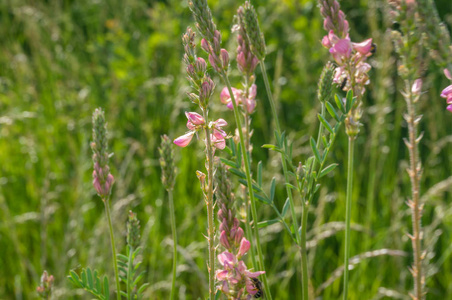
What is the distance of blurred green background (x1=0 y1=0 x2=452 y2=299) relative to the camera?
241 centimetres

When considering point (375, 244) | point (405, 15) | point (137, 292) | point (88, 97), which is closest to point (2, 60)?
point (88, 97)

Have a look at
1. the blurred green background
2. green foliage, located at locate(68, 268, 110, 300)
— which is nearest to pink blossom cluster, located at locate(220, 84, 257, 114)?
green foliage, located at locate(68, 268, 110, 300)

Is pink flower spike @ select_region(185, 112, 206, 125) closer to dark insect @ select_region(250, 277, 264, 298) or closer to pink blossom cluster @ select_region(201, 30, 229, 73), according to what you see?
pink blossom cluster @ select_region(201, 30, 229, 73)

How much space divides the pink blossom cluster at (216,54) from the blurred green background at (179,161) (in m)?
1.27

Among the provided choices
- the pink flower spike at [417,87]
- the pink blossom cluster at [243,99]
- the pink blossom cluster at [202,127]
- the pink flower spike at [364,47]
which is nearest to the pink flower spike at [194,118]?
the pink blossom cluster at [202,127]

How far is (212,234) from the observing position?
86 centimetres

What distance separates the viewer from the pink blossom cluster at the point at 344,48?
979 millimetres

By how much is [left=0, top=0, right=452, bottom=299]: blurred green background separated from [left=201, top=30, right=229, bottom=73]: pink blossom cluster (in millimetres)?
1270

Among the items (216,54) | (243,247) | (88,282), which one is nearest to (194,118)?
(216,54)

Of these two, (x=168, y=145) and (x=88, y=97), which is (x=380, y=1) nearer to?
(x=88, y=97)

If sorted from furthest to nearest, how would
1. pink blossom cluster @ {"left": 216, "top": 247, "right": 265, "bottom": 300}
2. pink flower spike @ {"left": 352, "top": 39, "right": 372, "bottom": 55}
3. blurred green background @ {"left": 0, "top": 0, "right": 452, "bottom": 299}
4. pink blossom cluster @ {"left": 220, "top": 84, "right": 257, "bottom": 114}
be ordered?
blurred green background @ {"left": 0, "top": 0, "right": 452, "bottom": 299}, pink blossom cluster @ {"left": 220, "top": 84, "right": 257, "bottom": 114}, pink flower spike @ {"left": 352, "top": 39, "right": 372, "bottom": 55}, pink blossom cluster @ {"left": 216, "top": 247, "right": 265, "bottom": 300}

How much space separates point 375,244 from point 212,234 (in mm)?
1896

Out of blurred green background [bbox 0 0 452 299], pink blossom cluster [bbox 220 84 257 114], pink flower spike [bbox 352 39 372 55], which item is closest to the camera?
pink flower spike [bbox 352 39 372 55]

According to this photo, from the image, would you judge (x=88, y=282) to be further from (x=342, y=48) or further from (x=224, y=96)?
(x=342, y=48)
